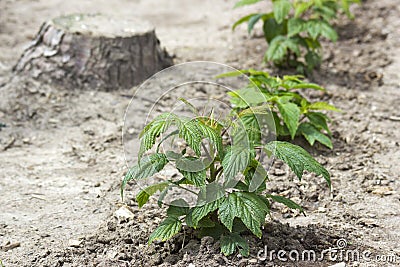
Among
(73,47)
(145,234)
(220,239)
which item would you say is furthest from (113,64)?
(220,239)

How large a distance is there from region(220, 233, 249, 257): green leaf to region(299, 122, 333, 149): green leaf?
1.21m

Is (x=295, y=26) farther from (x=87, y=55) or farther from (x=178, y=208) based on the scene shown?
(x=178, y=208)

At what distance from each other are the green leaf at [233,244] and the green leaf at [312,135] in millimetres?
1210

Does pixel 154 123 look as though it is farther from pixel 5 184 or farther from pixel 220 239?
pixel 5 184

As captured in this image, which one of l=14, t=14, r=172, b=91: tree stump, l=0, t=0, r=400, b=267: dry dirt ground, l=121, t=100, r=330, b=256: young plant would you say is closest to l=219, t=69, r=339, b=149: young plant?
l=0, t=0, r=400, b=267: dry dirt ground

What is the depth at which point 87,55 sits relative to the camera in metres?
4.54

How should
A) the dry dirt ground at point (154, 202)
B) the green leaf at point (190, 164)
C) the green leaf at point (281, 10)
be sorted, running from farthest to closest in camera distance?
1. the green leaf at point (281, 10)
2. the dry dirt ground at point (154, 202)
3. the green leaf at point (190, 164)

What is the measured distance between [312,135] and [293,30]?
3.50 ft

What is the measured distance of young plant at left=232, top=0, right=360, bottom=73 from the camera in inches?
175

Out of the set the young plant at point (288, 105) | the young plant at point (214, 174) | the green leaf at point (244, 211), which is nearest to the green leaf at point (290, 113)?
the young plant at point (288, 105)

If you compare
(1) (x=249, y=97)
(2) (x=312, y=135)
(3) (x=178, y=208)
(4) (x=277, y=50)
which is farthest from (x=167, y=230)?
(4) (x=277, y=50)

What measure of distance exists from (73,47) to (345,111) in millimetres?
2030

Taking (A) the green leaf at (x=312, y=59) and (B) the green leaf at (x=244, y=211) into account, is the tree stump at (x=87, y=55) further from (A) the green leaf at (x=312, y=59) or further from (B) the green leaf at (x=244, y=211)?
(B) the green leaf at (x=244, y=211)

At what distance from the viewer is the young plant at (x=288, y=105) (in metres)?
3.50
